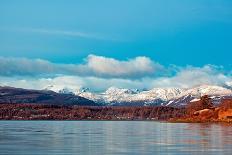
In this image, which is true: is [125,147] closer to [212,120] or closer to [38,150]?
[38,150]

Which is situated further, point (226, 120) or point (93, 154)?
point (226, 120)

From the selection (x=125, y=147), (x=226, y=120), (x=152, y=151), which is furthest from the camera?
(x=226, y=120)

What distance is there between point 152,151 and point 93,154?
20.0ft

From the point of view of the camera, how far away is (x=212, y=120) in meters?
194

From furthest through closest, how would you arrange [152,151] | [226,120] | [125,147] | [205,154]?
[226,120]
[125,147]
[152,151]
[205,154]

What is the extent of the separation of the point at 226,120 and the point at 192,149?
140346mm

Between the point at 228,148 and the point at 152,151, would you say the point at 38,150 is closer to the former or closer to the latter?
the point at 152,151

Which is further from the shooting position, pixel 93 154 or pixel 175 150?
pixel 175 150

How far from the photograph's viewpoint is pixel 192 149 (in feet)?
160

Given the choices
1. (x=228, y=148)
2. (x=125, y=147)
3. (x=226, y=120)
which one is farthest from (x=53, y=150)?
(x=226, y=120)

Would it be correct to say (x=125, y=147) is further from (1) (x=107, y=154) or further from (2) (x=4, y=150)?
(2) (x=4, y=150)

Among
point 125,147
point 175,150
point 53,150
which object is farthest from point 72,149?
point 175,150

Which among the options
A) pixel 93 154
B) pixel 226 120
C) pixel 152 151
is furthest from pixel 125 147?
pixel 226 120

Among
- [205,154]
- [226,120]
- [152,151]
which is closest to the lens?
[205,154]
